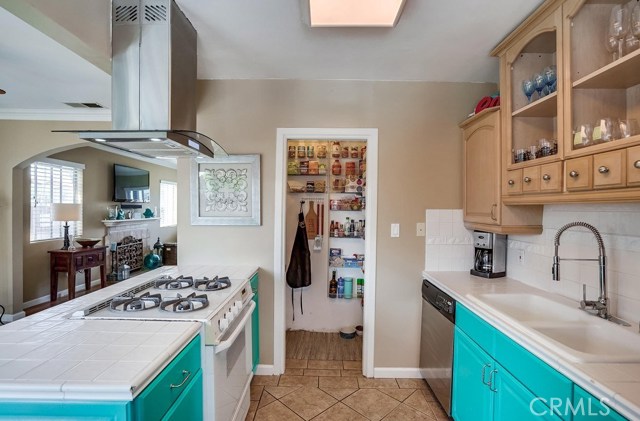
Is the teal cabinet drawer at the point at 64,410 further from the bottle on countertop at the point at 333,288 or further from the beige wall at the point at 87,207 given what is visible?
the beige wall at the point at 87,207

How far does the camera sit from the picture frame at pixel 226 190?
2.37m

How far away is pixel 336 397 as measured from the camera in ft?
7.09

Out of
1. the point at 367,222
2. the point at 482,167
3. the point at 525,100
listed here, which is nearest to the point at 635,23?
the point at 525,100

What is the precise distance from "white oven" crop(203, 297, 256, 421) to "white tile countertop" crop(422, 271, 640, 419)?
1.28 meters

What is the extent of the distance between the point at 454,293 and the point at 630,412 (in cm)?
104

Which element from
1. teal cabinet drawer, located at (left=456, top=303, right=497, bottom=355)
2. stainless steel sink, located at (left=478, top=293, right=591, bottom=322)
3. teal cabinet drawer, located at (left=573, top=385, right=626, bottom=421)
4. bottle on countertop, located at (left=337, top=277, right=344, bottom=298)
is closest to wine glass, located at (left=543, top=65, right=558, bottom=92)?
stainless steel sink, located at (left=478, top=293, right=591, bottom=322)

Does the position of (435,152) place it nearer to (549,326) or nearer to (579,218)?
(579,218)

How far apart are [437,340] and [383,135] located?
1.59 m

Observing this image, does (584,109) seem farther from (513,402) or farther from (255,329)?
(255,329)

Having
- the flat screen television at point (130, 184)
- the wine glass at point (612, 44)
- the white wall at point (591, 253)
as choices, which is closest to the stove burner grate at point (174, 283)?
the white wall at point (591, 253)

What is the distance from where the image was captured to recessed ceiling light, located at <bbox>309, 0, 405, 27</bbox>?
142 centimetres

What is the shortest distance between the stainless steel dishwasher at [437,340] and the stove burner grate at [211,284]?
1418 millimetres

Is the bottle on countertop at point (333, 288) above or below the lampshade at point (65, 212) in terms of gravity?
below
